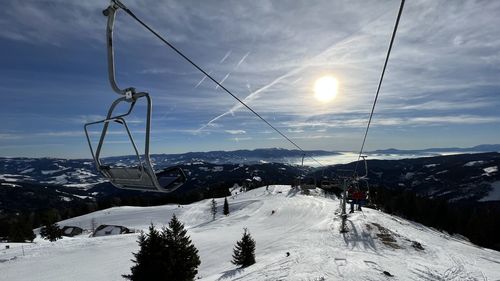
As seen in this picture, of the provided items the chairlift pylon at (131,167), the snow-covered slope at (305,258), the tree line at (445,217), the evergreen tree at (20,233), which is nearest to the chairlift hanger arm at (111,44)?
the chairlift pylon at (131,167)

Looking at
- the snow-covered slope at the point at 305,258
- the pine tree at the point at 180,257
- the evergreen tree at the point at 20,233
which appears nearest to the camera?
the snow-covered slope at the point at 305,258

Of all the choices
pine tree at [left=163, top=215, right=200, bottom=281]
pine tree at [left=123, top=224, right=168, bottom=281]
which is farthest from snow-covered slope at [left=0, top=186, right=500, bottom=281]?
pine tree at [left=123, top=224, right=168, bottom=281]

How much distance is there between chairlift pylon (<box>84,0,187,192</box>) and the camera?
6.62 metres

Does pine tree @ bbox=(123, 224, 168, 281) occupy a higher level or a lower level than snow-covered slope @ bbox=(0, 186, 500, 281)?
higher

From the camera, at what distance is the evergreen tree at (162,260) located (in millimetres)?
26625

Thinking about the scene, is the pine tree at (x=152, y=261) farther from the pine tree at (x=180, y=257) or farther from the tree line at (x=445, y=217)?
the tree line at (x=445, y=217)

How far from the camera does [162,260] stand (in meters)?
27.1

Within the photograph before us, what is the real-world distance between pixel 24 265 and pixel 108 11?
151 feet

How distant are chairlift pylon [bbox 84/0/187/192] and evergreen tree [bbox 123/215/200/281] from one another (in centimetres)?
2054

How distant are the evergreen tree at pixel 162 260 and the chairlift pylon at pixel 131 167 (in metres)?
20.5

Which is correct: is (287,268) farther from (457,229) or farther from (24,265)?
(457,229)

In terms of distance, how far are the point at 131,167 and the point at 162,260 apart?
22.5 meters

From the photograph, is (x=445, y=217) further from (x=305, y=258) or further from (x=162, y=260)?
(x=162, y=260)

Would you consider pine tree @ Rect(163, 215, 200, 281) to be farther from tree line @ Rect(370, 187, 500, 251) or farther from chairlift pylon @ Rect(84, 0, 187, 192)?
tree line @ Rect(370, 187, 500, 251)
